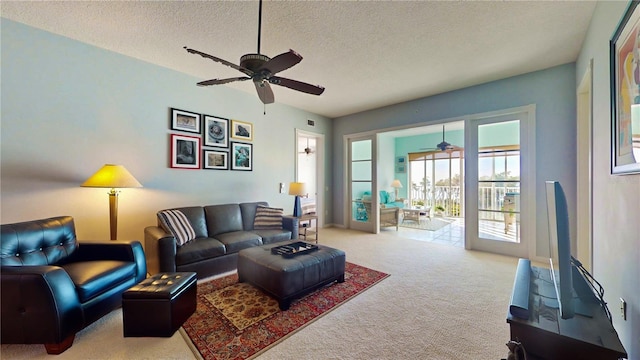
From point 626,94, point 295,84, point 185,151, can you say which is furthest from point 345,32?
point 185,151

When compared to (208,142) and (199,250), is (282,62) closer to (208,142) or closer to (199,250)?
(199,250)

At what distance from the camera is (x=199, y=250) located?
2867 mm

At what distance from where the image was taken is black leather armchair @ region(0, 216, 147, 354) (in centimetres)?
159

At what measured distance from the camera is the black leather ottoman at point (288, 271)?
7.36 feet

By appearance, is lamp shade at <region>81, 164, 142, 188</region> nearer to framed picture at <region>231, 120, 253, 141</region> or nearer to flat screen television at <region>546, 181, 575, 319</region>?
framed picture at <region>231, 120, 253, 141</region>

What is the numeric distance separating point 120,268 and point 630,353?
3.70m

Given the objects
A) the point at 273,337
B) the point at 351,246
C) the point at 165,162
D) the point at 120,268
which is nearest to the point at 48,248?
the point at 120,268

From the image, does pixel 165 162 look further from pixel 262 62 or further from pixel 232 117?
pixel 262 62

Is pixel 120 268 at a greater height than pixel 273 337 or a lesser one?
greater

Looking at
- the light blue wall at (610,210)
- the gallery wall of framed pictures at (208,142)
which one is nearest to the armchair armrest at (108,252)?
the gallery wall of framed pictures at (208,142)

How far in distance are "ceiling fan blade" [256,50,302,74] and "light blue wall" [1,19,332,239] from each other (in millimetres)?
1921

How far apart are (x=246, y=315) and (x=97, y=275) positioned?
125 cm

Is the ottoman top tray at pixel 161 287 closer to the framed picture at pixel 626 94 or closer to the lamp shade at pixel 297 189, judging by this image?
the lamp shade at pixel 297 189

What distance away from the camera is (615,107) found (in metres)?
1.58
